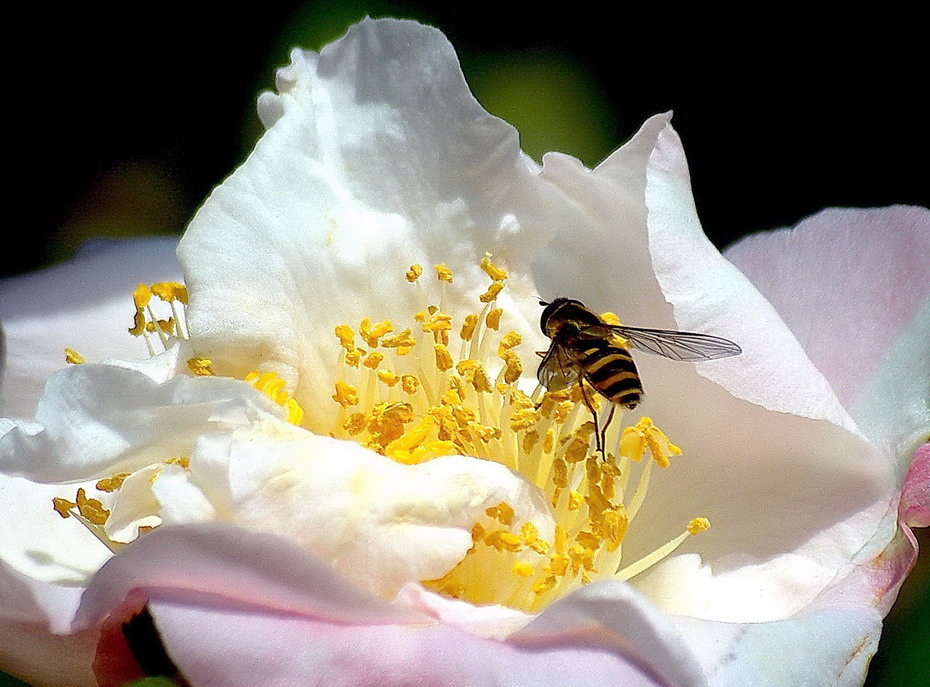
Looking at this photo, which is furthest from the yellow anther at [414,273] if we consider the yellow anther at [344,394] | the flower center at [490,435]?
the yellow anther at [344,394]

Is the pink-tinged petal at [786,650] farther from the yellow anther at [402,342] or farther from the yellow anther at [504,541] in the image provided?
the yellow anther at [402,342]

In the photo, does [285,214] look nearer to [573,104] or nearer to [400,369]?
[400,369]

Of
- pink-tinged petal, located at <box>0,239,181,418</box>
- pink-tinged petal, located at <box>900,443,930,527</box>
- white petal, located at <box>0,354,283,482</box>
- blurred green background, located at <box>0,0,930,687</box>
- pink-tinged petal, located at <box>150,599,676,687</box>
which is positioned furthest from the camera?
blurred green background, located at <box>0,0,930,687</box>

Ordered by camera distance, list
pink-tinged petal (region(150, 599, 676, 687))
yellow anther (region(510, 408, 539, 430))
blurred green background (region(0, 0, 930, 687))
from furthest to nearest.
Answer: blurred green background (region(0, 0, 930, 687)), yellow anther (region(510, 408, 539, 430)), pink-tinged petal (region(150, 599, 676, 687))

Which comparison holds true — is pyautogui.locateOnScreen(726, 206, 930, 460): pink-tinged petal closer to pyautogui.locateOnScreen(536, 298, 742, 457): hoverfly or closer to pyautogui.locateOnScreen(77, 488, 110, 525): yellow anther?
pyautogui.locateOnScreen(536, 298, 742, 457): hoverfly

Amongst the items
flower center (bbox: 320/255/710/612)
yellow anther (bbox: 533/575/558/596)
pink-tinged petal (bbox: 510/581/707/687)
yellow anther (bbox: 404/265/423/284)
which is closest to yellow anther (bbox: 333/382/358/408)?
flower center (bbox: 320/255/710/612)

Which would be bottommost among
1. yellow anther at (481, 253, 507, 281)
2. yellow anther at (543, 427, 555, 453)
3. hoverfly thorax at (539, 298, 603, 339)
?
yellow anther at (543, 427, 555, 453)

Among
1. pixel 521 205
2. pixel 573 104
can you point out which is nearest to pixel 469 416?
pixel 521 205
